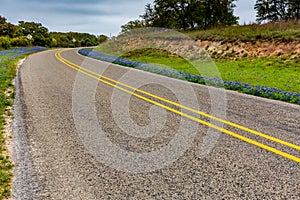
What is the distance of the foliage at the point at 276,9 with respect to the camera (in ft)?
124

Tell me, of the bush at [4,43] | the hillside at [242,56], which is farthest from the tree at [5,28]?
the hillside at [242,56]

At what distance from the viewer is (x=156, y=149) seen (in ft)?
13.2

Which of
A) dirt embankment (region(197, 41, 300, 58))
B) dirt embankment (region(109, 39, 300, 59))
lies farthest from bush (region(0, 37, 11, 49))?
dirt embankment (region(197, 41, 300, 58))

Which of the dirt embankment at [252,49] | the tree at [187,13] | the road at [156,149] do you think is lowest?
the road at [156,149]

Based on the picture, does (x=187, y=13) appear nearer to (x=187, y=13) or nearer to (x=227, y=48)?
(x=187, y=13)

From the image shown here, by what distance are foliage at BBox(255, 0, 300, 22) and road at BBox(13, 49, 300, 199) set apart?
3787cm

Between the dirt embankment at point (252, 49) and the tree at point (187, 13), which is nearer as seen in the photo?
the dirt embankment at point (252, 49)

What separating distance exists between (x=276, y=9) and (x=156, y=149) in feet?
143

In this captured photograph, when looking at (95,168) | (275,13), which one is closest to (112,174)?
(95,168)

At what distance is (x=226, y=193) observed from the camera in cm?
281

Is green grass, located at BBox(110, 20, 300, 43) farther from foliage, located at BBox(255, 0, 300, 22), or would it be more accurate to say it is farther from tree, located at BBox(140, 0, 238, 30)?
foliage, located at BBox(255, 0, 300, 22)

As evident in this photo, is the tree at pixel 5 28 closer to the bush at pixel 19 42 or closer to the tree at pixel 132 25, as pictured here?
the bush at pixel 19 42

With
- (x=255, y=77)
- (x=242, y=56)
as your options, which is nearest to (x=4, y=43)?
(x=242, y=56)

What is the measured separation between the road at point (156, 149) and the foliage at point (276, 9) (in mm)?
37865
